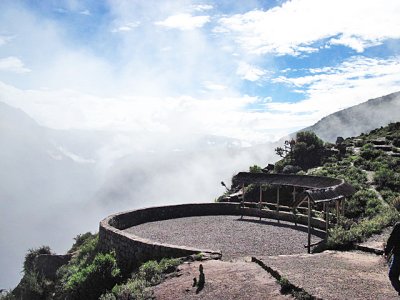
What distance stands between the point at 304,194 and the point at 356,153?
29.4 m

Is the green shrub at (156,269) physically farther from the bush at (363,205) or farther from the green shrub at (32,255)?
the green shrub at (32,255)

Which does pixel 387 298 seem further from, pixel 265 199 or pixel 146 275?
pixel 265 199

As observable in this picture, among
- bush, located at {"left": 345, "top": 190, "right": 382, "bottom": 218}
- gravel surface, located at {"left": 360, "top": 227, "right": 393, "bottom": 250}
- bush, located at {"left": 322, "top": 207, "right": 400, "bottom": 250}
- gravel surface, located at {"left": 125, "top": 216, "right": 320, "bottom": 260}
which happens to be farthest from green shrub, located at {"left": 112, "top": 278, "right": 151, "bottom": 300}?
bush, located at {"left": 345, "top": 190, "right": 382, "bottom": 218}

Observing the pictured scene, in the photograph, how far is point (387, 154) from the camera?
39.5 metres

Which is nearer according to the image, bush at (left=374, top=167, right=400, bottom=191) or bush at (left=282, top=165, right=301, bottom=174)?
Answer: bush at (left=374, top=167, right=400, bottom=191)

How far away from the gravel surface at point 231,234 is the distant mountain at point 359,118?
4580 inches

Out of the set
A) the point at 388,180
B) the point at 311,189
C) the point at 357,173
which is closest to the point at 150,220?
the point at 311,189

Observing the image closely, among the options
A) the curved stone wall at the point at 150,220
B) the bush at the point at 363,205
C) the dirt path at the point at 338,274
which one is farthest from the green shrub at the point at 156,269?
the bush at the point at 363,205

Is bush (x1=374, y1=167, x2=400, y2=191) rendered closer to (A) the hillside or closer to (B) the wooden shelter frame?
(A) the hillside

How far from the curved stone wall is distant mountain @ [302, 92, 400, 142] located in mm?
113548

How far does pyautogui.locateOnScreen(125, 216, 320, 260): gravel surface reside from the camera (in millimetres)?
17391

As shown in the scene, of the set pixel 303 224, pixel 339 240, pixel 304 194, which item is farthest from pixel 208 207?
pixel 339 240

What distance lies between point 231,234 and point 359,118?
135 metres

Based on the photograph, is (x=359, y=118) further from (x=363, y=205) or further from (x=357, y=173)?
(x=363, y=205)
